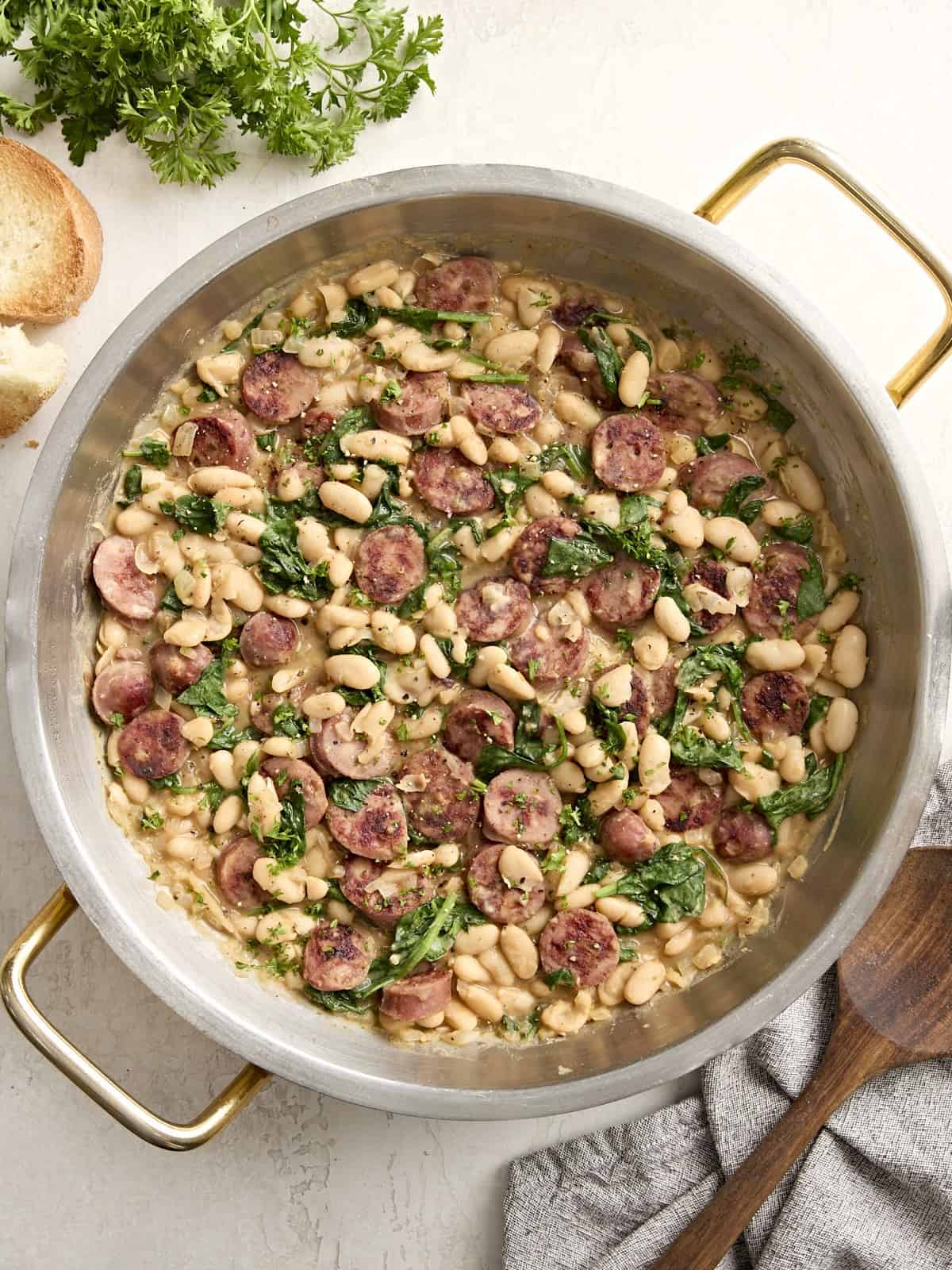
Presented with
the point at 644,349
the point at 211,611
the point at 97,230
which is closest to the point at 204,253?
the point at 97,230

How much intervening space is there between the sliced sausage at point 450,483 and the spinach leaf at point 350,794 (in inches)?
25.0

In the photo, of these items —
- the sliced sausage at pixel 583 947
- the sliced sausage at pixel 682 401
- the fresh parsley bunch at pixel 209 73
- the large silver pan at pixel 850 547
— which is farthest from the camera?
the sliced sausage at pixel 682 401

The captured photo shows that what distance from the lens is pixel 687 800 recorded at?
256cm

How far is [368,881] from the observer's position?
2514 millimetres

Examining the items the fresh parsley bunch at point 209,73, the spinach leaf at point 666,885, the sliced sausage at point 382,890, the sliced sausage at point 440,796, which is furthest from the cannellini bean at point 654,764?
the fresh parsley bunch at point 209,73

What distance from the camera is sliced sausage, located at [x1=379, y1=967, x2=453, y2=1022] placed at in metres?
2.46

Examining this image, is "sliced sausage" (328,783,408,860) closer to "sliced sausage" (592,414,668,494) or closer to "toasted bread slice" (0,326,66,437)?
"sliced sausage" (592,414,668,494)

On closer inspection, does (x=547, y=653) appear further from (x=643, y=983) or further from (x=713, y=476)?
(x=643, y=983)

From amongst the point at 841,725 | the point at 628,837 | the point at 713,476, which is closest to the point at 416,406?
the point at 713,476

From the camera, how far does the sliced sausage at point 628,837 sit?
8.20 ft

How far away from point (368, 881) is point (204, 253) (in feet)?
4.45

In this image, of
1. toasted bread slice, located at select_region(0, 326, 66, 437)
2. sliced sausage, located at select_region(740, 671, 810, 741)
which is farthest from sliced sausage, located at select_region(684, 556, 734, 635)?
toasted bread slice, located at select_region(0, 326, 66, 437)

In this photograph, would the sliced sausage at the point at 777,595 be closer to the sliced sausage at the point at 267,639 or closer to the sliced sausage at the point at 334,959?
the sliced sausage at the point at 267,639

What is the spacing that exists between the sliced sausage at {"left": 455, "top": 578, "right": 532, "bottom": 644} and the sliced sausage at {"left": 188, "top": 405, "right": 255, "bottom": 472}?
58 cm
